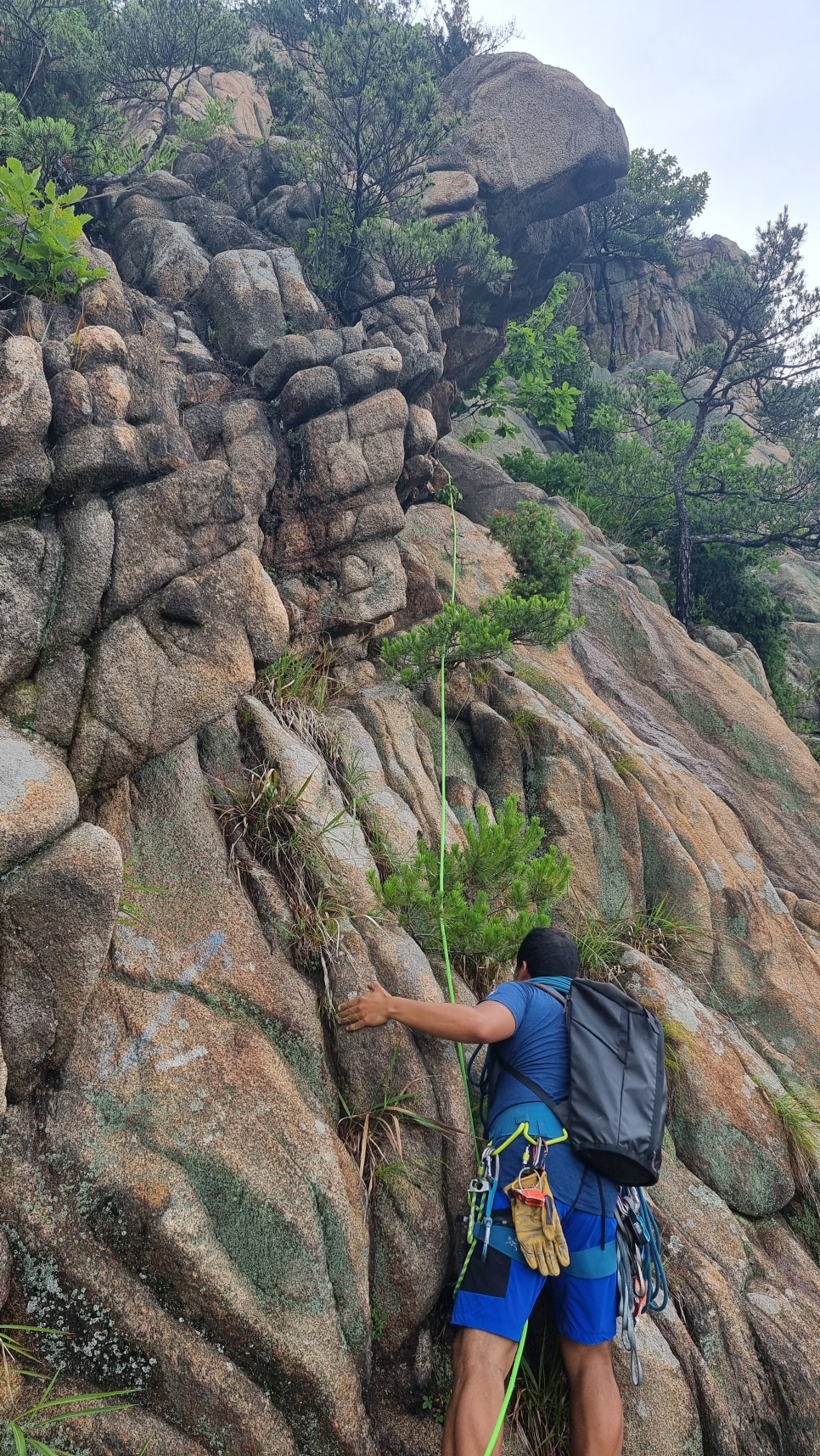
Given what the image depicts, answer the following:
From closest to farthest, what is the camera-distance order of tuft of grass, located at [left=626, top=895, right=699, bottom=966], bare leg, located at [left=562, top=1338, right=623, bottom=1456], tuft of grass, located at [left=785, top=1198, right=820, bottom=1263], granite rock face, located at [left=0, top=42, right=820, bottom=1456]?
granite rock face, located at [left=0, top=42, right=820, bottom=1456]
bare leg, located at [left=562, top=1338, right=623, bottom=1456]
tuft of grass, located at [left=785, top=1198, right=820, bottom=1263]
tuft of grass, located at [left=626, top=895, right=699, bottom=966]

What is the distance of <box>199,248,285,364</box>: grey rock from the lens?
31.7ft

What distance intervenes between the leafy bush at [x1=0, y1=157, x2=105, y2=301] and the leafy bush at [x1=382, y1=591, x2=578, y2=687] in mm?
4637

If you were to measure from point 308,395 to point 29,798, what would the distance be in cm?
609

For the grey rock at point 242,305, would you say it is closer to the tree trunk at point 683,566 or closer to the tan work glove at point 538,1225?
the tan work glove at point 538,1225

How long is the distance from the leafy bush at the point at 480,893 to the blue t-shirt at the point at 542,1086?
87 cm

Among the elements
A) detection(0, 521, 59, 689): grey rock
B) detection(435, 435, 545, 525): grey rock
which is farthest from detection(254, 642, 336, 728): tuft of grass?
detection(435, 435, 545, 525): grey rock

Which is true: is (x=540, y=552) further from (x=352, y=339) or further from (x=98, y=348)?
(x=98, y=348)

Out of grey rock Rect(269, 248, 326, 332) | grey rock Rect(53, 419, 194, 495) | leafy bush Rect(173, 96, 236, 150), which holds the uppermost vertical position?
leafy bush Rect(173, 96, 236, 150)

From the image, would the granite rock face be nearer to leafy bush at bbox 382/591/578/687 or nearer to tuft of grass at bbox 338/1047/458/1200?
tuft of grass at bbox 338/1047/458/1200

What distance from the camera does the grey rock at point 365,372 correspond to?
9.38 meters

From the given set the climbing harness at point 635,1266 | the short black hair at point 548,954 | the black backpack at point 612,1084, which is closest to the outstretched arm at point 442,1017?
the black backpack at point 612,1084

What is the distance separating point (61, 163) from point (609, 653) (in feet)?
33.7

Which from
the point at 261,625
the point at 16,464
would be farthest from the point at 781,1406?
the point at 16,464

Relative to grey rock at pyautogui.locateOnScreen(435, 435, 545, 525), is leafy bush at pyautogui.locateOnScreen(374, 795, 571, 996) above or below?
below
